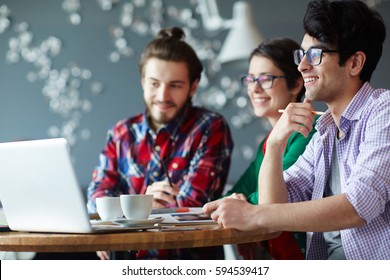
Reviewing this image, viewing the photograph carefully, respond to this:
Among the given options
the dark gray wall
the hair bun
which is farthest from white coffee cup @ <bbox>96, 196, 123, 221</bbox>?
the dark gray wall

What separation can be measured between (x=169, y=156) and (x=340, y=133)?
1.05 m

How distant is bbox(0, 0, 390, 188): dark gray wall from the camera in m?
4.53

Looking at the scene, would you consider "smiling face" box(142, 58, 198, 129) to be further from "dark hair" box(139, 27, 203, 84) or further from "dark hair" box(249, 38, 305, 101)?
"dark hair" box(249, 38, 305, 101)

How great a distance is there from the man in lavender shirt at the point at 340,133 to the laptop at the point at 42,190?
1.09 feet

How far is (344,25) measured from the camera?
1729 mm

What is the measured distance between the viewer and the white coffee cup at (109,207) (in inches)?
62.9

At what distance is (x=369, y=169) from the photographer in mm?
1499

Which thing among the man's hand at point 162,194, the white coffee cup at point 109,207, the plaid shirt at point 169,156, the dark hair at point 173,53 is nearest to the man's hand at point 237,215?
the white coffee cup at point 109,207

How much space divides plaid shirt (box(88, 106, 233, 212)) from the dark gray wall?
179 cm

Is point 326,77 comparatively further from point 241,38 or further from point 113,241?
point 241,38

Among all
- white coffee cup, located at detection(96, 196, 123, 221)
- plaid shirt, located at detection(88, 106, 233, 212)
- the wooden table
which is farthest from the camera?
plaid shirt, located at detection(88, 106, 233, 212)

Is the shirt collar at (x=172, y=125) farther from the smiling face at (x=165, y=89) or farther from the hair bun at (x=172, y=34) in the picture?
the hair bun at (x=172, y=34)

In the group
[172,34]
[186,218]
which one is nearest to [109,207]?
[186,218]

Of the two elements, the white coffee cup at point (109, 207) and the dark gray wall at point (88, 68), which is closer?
the white coffee cup at point (109, 207)
